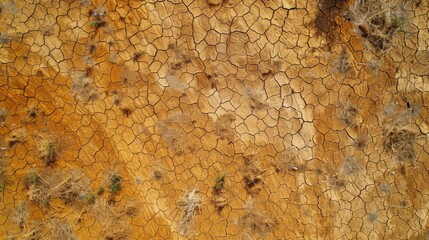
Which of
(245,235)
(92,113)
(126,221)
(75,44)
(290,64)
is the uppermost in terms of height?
(290,64)

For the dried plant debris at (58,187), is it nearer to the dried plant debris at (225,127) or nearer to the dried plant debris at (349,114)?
the dried plant debris at (225,127)

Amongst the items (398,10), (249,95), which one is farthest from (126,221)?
(398,10)

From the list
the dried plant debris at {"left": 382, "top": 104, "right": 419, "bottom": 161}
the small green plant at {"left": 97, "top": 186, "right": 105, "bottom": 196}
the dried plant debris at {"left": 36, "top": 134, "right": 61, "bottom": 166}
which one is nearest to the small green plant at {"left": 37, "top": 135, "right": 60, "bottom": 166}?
the dried plant debris at {"left": 36, "top": 134, "right": 61, "bottom": 166}

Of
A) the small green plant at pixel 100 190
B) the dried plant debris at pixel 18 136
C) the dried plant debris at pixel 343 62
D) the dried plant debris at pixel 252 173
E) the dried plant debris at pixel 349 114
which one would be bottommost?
the small green plant at pixel 100 190

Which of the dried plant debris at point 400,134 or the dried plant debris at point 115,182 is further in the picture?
the dried plant debris at point 115,182

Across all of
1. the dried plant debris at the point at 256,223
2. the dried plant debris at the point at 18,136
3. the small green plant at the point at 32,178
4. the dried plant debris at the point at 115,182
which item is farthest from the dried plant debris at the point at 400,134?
the dried plant debris at the point at 18,136

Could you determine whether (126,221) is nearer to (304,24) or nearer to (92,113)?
(92,113)

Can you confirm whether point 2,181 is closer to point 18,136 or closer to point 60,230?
point 18,136
